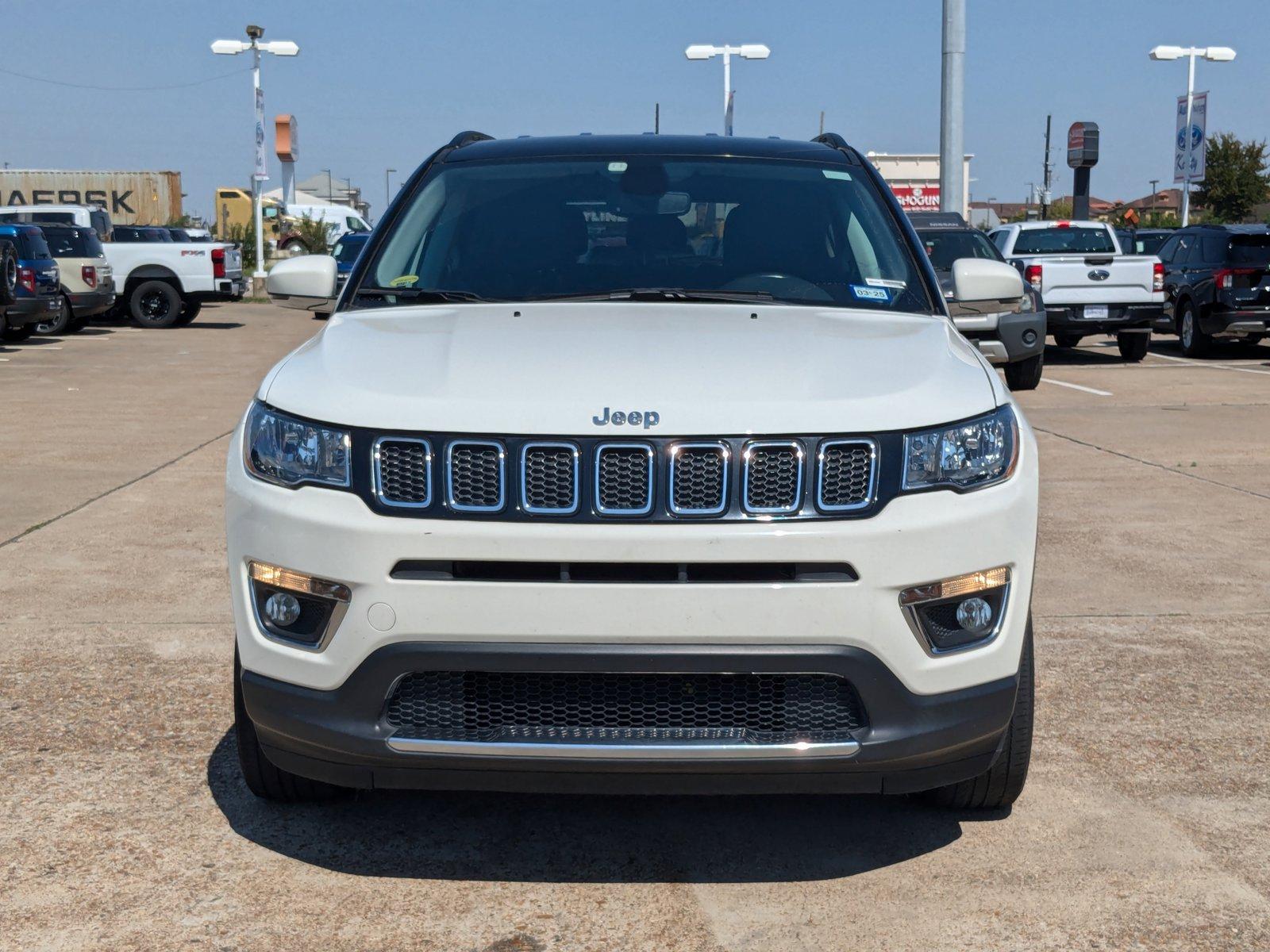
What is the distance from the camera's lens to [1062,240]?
749 inches

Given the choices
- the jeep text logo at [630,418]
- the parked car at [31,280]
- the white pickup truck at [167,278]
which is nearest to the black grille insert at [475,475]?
the jeep text logo at [630,418]

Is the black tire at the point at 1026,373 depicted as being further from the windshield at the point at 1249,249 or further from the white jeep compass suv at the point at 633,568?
the white jeep compass suv at the point at 633,568

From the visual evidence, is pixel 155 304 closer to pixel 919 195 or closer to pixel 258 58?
pixel 258 58

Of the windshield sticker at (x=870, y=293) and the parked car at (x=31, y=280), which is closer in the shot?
the windshield sticker at (x=870, y=293)

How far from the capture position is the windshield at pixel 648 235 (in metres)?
4.18

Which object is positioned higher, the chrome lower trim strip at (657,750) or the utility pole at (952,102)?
the utility pole at (952,102)

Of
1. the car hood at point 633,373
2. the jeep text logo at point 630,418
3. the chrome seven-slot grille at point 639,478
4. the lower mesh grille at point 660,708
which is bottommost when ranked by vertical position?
the lower mesh grille at point 660,708

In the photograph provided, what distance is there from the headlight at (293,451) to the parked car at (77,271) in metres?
21.2

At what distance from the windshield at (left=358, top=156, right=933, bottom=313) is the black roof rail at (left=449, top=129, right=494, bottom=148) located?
0.28m

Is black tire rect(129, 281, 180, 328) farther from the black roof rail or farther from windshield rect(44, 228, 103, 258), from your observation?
the black roof rail

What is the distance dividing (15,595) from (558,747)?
154 inches

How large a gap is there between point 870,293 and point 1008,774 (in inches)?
51.7

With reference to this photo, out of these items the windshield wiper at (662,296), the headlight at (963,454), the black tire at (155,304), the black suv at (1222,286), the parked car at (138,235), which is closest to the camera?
the headlight at (963,454)

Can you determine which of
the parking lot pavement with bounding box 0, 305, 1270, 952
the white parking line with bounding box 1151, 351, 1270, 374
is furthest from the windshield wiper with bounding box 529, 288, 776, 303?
the white parking line with bounding box 1151, 351, 1270, 374
